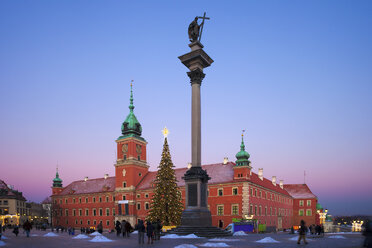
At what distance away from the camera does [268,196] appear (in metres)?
63.2

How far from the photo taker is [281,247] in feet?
51.2

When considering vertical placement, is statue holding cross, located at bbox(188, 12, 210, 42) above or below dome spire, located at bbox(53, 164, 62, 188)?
above

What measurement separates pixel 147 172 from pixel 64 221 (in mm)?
26952

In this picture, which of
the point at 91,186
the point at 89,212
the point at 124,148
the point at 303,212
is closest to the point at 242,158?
the point at 124,148

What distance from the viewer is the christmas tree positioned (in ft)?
129

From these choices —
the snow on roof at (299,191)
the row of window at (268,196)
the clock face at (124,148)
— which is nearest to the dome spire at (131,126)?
the clock face at (124,148)

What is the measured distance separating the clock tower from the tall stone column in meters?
44.3

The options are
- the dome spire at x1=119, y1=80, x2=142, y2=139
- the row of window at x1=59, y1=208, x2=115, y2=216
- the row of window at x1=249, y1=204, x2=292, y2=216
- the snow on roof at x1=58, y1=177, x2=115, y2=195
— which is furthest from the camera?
the snow on roof at x1=58, y1=177, x2=115, y2=195

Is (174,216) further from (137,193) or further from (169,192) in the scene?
(137,193)

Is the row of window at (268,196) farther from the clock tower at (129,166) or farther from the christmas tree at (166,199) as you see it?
the clock tower at (129,166)

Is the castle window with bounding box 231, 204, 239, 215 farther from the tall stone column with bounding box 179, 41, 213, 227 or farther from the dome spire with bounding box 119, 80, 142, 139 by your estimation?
the tall stone column with bounding box 179, 41, 213, 227

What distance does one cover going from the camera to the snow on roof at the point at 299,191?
8256 cm

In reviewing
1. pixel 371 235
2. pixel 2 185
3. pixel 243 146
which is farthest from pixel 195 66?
pixel 2 185

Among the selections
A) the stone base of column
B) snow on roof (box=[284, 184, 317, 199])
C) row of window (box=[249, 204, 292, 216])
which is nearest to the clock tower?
row of window (box=[249, 204, 292, 216])
